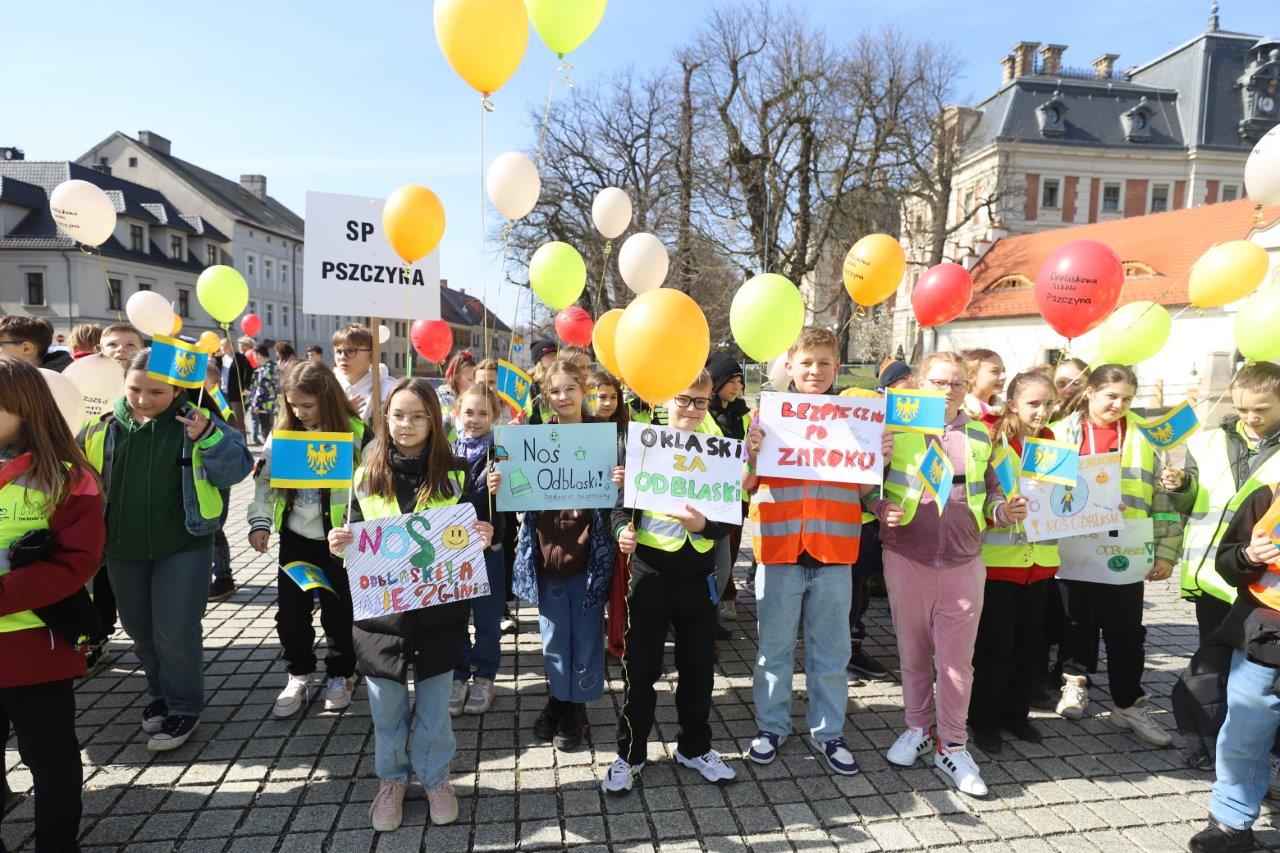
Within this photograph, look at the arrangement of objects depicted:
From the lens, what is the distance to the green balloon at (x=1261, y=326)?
355cm

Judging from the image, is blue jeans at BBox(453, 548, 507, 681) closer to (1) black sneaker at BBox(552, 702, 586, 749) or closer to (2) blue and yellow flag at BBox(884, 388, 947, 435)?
(1) black sneaker at BBox(552, 702, 586, 749)

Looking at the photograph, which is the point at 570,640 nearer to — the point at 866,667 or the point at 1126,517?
the point at 866,667

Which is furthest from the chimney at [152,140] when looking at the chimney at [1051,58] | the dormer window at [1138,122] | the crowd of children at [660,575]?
the dormer window at [1138,122]

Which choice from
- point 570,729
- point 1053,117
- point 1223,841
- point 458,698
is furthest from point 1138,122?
point 458,698

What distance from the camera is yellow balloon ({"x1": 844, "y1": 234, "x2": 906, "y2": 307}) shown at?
14.6 feet

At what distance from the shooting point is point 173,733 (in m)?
3.48

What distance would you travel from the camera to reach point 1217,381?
19578 millimetres

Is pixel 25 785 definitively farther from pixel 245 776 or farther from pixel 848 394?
pixel 848 394

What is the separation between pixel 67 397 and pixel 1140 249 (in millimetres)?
33168

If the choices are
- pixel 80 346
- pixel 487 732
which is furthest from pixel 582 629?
pixel 80 346

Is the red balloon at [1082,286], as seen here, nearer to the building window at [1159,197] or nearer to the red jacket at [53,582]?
the red jacket at [53,582]

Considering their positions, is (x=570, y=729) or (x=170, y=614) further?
(x=570, y=729)

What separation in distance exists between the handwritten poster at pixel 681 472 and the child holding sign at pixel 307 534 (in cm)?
160

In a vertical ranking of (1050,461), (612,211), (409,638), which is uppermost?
(612,211)
